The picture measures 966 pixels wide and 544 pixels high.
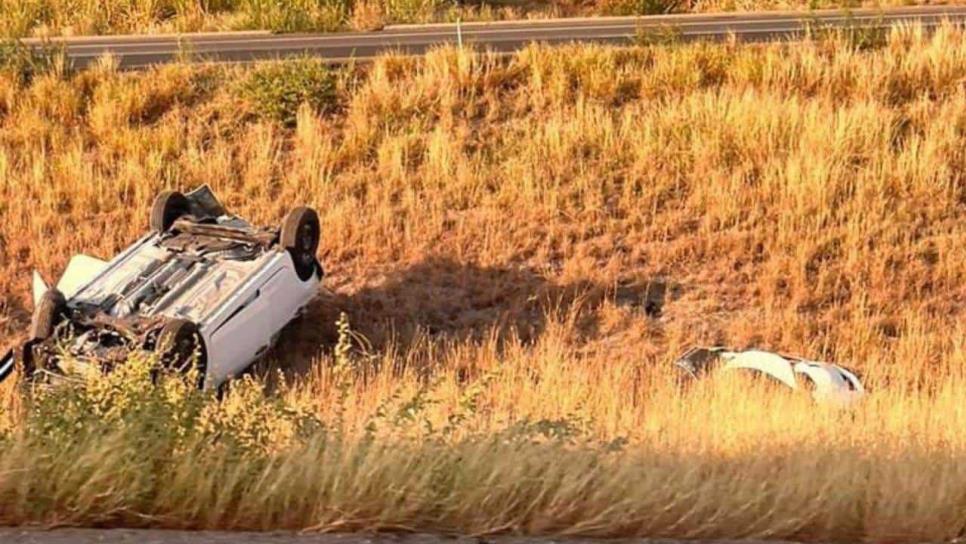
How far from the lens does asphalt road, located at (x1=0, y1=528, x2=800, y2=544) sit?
449cm

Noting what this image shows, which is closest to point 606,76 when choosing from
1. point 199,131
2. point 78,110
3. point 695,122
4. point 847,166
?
point 695,122

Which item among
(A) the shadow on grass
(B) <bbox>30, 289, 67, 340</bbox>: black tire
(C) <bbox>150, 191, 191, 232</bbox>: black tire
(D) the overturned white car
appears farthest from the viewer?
(A) the shadow on grass

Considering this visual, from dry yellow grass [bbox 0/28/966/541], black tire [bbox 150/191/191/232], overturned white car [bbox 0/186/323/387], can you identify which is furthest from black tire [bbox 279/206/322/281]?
black tire [bbox 150/191/191/232]

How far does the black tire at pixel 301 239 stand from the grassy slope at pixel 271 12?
42.5 ft

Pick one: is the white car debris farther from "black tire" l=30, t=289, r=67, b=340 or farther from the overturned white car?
"black tire" l=30, t=289, r=67, b=340

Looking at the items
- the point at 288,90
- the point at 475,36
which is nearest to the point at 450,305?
the point at 288,90

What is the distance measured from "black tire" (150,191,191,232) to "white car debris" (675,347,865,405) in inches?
207

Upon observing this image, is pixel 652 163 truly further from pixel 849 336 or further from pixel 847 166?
pixel 849 336

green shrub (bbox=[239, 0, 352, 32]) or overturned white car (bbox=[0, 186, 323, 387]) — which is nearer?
overturned white car (bbox=[0, 186, 323, 387])

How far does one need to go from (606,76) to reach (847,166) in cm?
373

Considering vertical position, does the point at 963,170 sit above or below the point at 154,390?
below

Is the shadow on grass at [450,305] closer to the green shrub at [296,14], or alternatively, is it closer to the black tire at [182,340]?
the black tire at [182,340]

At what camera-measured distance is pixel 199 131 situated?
18.0 m

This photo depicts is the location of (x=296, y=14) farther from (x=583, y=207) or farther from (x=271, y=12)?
(x=583, y=207)
